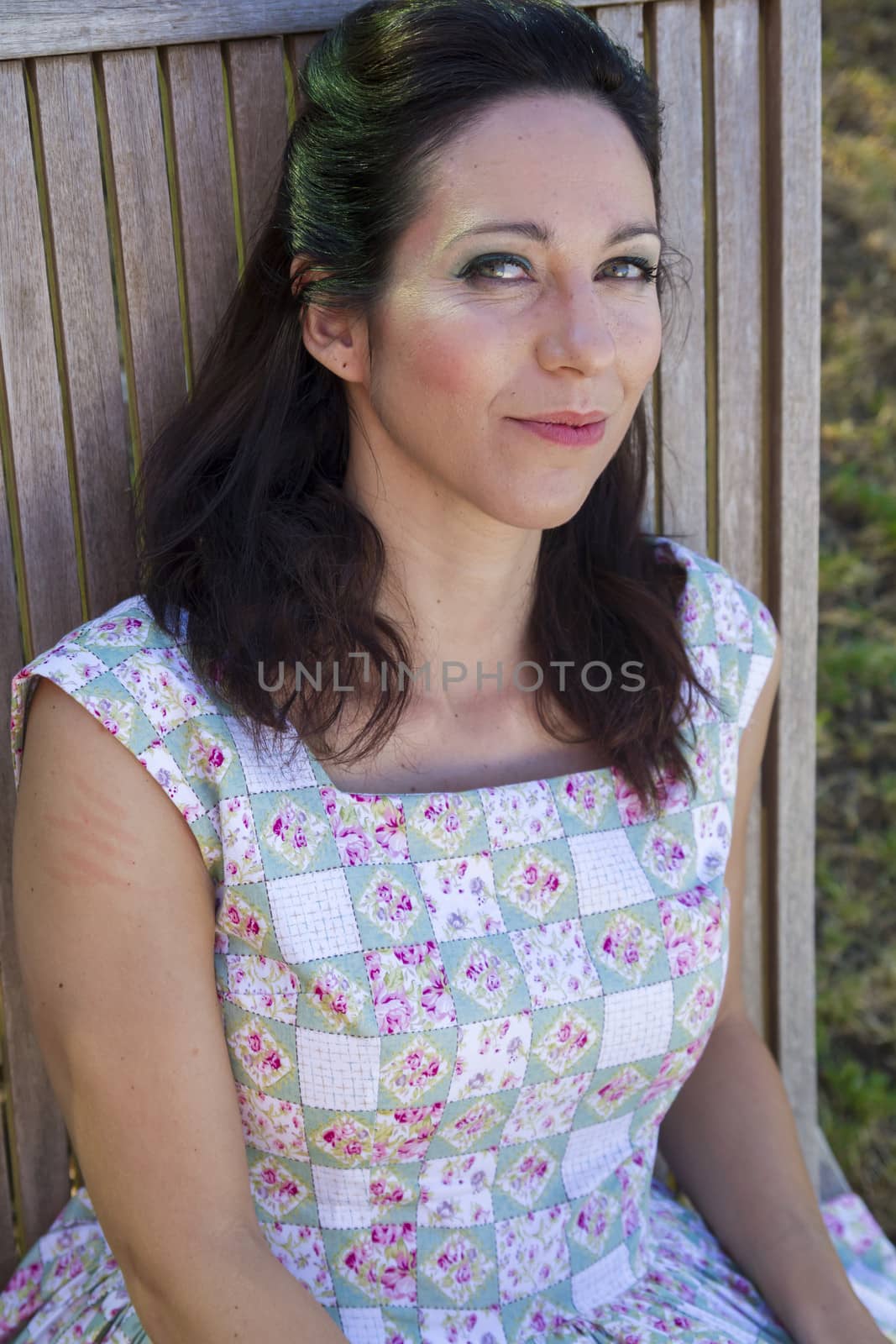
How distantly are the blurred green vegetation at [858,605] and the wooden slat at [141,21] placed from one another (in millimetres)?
1643

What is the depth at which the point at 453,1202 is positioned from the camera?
4.95ft

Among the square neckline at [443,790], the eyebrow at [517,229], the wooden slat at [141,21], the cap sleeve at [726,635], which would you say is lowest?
the square neckline at [443,790]

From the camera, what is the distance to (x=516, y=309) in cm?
144

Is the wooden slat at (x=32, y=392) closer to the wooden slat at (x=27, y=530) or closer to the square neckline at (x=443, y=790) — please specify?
the wooden slat at (x=27, y=530)

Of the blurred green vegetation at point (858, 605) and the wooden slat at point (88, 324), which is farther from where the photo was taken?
the blurred green vegetation at point (858, 605)

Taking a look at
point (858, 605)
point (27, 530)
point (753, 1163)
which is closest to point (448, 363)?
point (27, 530)

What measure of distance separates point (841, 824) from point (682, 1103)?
1133 mm

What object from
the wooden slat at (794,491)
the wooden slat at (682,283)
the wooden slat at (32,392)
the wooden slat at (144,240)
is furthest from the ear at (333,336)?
the wooden slat at (794,491)

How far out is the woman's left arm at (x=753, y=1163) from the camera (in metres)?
1.65

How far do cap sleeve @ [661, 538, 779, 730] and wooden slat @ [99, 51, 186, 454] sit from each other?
2.32ft

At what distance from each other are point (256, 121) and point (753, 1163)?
1.45 metres

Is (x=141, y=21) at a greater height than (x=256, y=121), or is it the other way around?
(x=141, y=21)

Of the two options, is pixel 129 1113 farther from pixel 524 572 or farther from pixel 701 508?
pixel 701 508

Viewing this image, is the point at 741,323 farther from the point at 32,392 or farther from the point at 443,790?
the point at 32,392
